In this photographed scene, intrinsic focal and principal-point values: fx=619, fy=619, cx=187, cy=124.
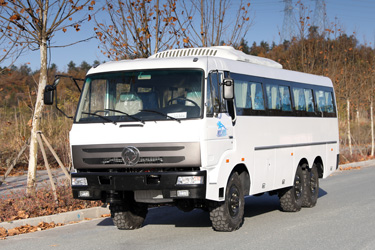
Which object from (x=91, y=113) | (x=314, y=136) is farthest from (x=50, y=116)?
(x=91, y=113)

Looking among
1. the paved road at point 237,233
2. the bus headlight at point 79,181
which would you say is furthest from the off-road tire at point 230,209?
the bus headlight at point 79,181

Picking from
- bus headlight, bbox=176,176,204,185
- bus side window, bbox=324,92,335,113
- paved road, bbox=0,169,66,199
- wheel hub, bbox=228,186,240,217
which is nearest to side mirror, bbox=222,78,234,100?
bus headlight, bbox=176,176,204,185

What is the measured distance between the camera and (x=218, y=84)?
977cm

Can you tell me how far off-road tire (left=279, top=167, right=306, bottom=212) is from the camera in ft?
41.5

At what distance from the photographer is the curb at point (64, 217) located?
1020 cm

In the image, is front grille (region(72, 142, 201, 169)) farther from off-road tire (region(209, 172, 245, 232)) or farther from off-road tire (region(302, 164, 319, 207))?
off-road tire (region(302, 164, 319, 207))

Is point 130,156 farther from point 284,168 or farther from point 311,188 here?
point 311,188

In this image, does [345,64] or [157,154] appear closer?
[157,154]

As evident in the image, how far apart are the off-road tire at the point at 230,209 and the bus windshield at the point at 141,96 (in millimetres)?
1456

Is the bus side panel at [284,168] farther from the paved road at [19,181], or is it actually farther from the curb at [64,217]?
the paved road at [19,181]

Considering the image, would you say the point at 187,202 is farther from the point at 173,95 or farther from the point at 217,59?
the point at 217,59

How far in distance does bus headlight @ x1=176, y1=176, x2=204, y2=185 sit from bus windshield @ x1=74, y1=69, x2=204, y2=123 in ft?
2.89

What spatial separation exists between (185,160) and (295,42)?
1825 centimetres

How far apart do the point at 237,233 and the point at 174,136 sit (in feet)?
6.34
